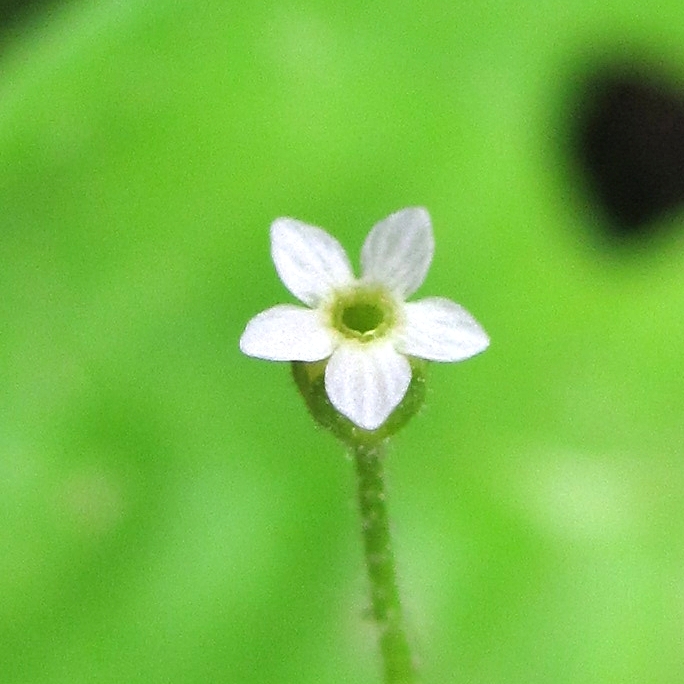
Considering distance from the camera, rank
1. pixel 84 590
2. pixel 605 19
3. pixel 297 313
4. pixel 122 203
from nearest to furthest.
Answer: pixel 297 313, pixel 84 590, pixel 122 203, pixel 605 19

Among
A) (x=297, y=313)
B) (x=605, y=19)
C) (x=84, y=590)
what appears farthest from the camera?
(x=605, y=19)

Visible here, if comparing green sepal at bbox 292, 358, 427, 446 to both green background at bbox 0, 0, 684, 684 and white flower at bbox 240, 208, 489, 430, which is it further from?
green background at bbox 0, 0, 684, 684

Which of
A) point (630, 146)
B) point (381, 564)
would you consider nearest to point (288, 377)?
Answer: point (381, 564)

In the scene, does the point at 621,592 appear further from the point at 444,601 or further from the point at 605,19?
the point at 605,19

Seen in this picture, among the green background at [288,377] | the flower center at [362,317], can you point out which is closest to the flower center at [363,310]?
the flower center at [362,317]

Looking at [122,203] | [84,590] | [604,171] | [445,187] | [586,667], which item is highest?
[604,171]

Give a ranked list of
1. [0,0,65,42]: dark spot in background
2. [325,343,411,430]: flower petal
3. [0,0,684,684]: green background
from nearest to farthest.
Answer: [325,343,411,430]: flower petal, [0,0,684,684]: green background, [0,0,65,42]: dark spot in background

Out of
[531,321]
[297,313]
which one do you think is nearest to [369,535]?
[297,313]

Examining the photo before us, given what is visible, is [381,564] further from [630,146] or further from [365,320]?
[630,146]

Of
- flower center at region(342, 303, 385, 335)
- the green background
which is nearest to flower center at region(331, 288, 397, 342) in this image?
flower center at region(342, 303, 385, 335)
